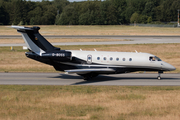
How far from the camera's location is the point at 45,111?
15.9 meters

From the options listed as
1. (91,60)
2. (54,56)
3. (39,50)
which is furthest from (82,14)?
(54,56)

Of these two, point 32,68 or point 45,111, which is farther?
point 32,68

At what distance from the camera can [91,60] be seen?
26.2 metres

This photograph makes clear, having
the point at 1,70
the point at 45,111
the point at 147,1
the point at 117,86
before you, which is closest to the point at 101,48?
the point at 1,70

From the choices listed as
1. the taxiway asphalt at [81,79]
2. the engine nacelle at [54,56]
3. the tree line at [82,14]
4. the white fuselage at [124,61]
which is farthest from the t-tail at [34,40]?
the tree line at [82,14]

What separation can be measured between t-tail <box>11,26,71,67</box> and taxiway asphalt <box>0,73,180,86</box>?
2.11 m

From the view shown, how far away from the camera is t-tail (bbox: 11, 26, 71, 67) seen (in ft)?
85.3

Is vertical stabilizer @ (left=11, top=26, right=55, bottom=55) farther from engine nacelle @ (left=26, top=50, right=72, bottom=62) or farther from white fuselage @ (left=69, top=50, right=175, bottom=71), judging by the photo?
white fuselage @ (left=69, top=50, right=175, bottom=71)

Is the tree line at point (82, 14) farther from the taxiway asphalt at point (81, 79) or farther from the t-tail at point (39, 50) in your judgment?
the t-tail at point (39, 50)

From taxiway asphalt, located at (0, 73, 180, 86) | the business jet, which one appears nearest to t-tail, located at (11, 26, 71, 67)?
the business jet

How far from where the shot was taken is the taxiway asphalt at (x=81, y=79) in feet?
82.0

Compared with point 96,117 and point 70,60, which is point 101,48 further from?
point 96,117

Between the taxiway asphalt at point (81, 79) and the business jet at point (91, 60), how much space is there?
3.60ft

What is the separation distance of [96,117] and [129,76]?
14538 millimetres
